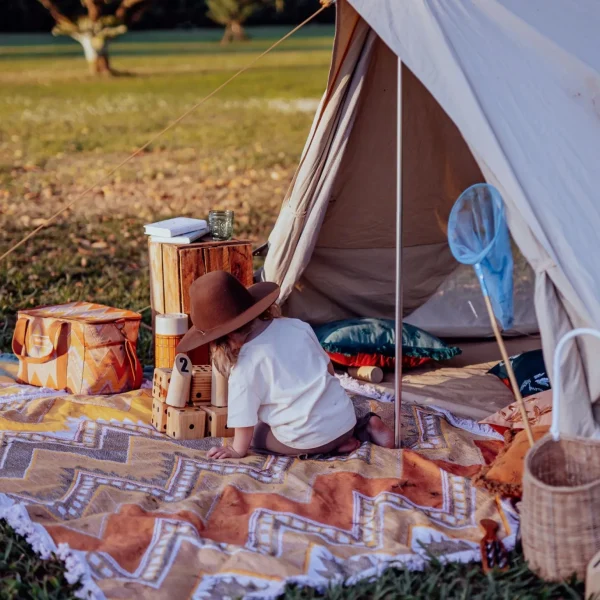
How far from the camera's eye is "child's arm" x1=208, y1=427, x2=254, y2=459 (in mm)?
4020

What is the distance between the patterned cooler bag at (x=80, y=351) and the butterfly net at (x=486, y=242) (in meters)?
1.88

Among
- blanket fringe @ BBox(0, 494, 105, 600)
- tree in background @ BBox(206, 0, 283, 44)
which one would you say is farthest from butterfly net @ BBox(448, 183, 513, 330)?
tree in background @ BBox(206, 0, 283, 44)

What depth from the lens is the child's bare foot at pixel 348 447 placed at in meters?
4.20

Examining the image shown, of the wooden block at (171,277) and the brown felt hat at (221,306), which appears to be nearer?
the brown felt hat at (221,306)

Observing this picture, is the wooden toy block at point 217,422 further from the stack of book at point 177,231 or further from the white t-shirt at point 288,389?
the stack of book at point 177,231

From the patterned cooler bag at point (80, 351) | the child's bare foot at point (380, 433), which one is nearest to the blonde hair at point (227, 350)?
the child's bare foot at point (380, 433)

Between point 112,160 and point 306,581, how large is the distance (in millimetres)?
9200

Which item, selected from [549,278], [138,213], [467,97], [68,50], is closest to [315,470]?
[549,278]

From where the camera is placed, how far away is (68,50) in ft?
89.1

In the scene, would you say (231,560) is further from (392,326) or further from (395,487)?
(392,326)

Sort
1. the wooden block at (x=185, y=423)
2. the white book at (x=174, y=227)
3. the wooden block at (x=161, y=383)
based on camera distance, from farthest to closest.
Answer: the white book at (x=174, y=227) < the wooden block at (x=161, y=383) < the wooden block at (x=185, y=423)

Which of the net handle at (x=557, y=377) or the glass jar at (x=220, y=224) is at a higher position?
the glass jar at (x=220, y=224)

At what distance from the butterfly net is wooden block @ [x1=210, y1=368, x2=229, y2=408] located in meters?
1.26

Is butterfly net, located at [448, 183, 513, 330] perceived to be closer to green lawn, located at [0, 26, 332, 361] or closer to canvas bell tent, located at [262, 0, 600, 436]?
canvas bell tent, located at [262, 0, 600, 436]
